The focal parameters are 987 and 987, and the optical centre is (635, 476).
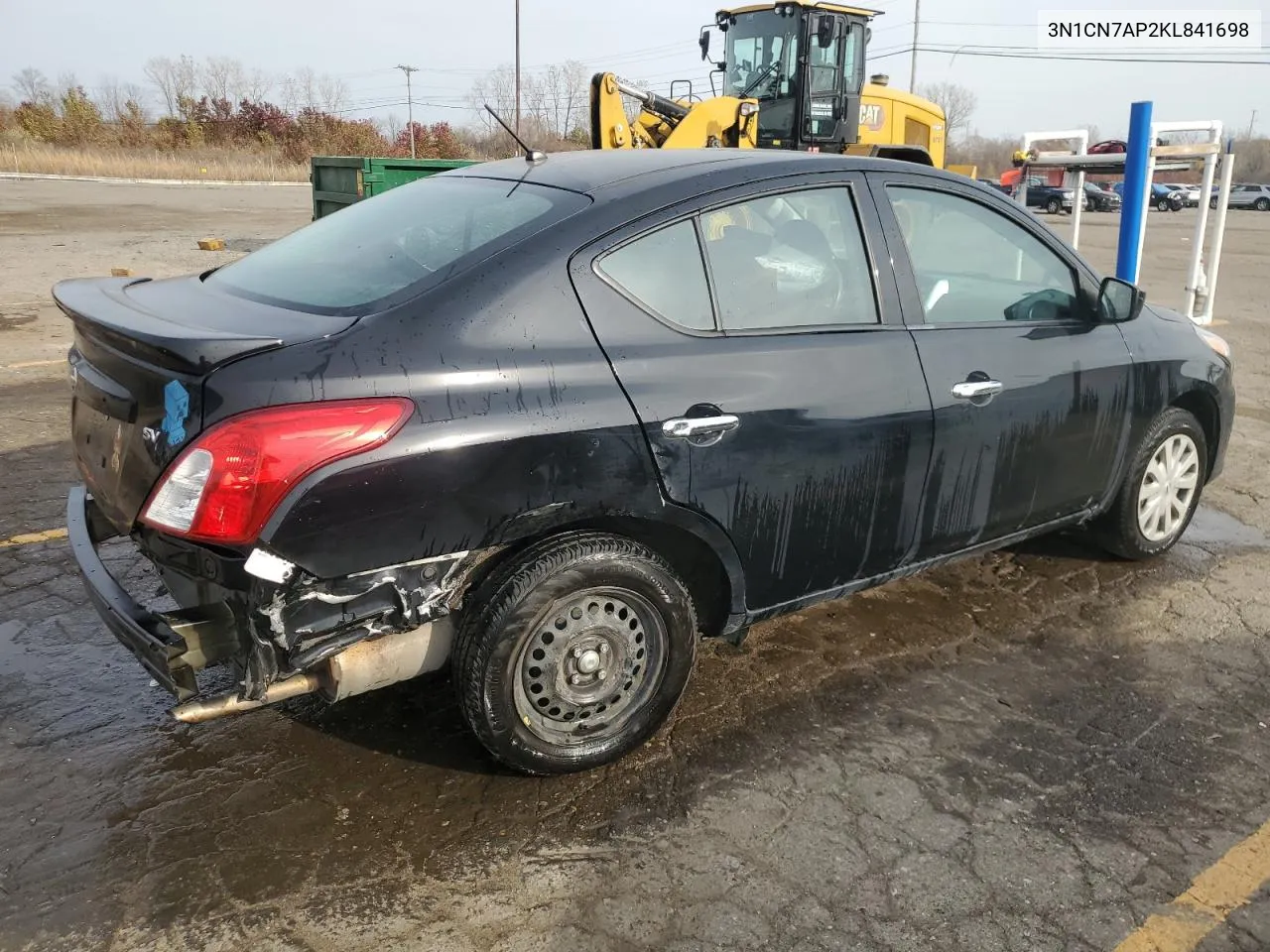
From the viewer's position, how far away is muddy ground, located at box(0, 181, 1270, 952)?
7.71 feet

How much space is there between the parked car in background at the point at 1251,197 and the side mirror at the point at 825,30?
140 ft

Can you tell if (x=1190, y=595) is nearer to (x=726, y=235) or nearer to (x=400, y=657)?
(x=726, y=235)

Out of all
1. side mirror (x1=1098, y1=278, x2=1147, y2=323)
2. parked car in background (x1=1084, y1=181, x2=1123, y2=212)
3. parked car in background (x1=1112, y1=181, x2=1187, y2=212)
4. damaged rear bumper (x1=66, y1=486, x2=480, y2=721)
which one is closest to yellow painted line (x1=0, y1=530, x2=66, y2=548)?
damaged rear bumper (x1=66, y1=486, x2=480, y2=721)

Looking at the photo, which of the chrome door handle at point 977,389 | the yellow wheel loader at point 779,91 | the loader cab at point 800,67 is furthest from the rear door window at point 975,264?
the loader cab at point 800,67

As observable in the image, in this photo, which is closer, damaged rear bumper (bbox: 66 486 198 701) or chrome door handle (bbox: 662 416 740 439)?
damaged rear bumper (bbox: 66 486 198 701)

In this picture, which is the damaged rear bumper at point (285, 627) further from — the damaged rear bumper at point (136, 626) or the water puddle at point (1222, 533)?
the water puddle at point (1222, 533)

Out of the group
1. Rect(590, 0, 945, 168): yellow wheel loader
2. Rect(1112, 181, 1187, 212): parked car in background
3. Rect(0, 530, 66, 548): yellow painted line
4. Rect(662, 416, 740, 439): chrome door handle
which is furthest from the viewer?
Rect(1112, 181, 1187, 212): parked car in background

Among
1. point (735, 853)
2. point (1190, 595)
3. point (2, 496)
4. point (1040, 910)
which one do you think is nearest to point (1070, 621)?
point (1190, 595)

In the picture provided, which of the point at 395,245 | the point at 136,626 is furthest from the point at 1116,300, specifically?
the point at 136,626

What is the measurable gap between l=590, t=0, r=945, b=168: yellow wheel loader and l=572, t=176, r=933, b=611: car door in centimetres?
906

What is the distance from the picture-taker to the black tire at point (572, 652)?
2.60 meters

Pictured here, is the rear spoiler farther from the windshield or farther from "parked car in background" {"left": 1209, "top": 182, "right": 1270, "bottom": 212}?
"parked car in background" {"left": 1209, "top": 182, "right": 1270, "bottom": 212}

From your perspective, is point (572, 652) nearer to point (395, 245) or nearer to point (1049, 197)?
point (395, 245)

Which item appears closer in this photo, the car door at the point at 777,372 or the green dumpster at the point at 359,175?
the car door at the point at 777,372
